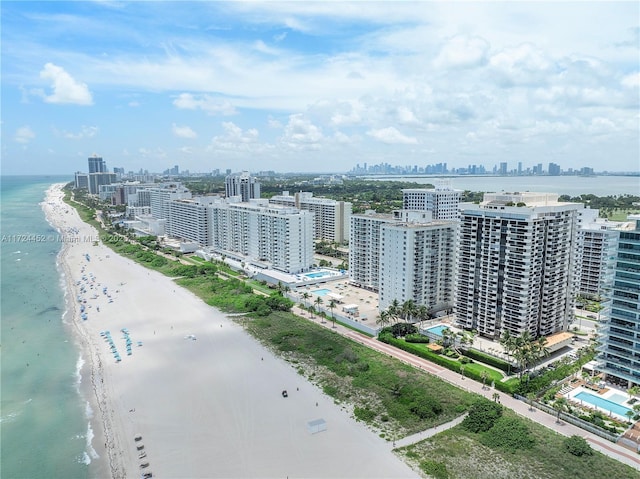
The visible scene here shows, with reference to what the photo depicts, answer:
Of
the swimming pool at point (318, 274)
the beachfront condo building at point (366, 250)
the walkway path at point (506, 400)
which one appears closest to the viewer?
the walkway path at point (506, 400)

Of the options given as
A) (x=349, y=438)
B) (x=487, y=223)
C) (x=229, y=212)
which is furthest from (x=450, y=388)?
(x=229, y=212)

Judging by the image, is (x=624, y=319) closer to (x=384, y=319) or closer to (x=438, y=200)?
(x=384, y=319)

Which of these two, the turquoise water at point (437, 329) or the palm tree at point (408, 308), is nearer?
the turquoise water at point (437, 329)

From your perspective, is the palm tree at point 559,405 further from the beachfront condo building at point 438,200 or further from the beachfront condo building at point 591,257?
the beachfront condo building at point 438,200

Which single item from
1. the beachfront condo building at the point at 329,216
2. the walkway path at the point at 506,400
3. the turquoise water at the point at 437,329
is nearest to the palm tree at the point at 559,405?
the walkway path at the point at 506,400

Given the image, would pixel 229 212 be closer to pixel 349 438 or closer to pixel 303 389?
pixel 303 389

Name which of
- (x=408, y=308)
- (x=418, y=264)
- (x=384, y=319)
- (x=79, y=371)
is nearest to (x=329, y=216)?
(x=418, y=264)

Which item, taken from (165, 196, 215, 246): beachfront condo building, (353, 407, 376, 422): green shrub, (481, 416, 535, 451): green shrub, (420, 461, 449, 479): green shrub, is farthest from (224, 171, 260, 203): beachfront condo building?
(420, 461, 449, 479): green shrub

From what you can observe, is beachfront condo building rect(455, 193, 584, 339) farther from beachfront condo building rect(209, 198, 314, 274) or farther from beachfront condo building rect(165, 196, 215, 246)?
beachfront condo building rect(165, 196, 215, 246)
